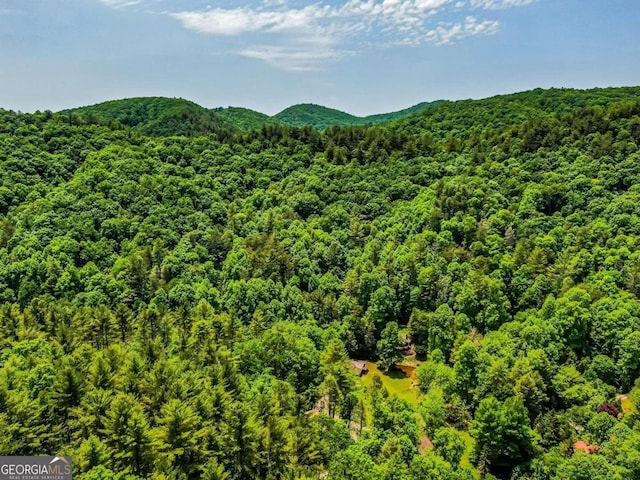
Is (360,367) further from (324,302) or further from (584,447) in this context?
(584,447)

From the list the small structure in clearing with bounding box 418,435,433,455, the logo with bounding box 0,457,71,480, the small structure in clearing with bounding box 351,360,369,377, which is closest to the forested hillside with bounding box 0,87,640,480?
the small structure in clearing with bounding box 418,435,433,455

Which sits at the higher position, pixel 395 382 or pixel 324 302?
pixel 324 302

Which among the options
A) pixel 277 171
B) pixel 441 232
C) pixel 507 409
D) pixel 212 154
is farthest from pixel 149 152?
pixel 507 409

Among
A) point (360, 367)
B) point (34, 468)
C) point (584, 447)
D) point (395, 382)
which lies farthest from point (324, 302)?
point (34, 468)

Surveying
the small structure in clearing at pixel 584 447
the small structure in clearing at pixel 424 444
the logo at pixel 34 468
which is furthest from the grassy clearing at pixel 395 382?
the logo at pixel 34 468

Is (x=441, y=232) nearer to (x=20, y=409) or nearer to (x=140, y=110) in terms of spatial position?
(x=20, y=409)
